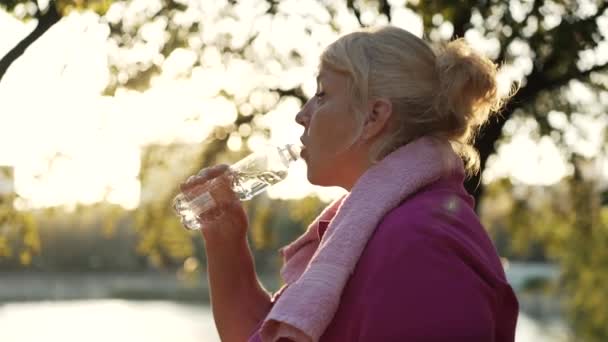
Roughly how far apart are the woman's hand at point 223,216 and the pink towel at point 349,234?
0.41 metres

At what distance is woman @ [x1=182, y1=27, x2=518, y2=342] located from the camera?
1.91m

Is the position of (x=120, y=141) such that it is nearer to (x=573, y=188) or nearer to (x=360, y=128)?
(x=573, y=188)

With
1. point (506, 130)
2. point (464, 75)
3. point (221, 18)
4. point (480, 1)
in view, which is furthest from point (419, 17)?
point (464, 75)

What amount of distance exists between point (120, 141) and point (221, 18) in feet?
3.41

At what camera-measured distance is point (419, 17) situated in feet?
20.2

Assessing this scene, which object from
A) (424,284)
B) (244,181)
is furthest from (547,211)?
(424,284)

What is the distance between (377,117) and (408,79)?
9 cm

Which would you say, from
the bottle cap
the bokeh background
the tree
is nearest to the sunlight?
the bokeh background

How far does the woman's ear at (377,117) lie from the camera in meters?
2.12

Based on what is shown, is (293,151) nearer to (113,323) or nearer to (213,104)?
(213,104)

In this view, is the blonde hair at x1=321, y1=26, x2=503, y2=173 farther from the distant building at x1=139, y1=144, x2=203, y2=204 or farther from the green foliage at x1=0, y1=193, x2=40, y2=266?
the distant building at x1=139, y1=144, x2=203, y2=204

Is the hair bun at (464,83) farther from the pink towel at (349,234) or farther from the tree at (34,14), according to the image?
the tree at (34,14)

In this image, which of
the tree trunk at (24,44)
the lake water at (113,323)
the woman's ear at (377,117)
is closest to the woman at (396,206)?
the woman's ear at (377,117)

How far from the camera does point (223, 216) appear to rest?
256cm
